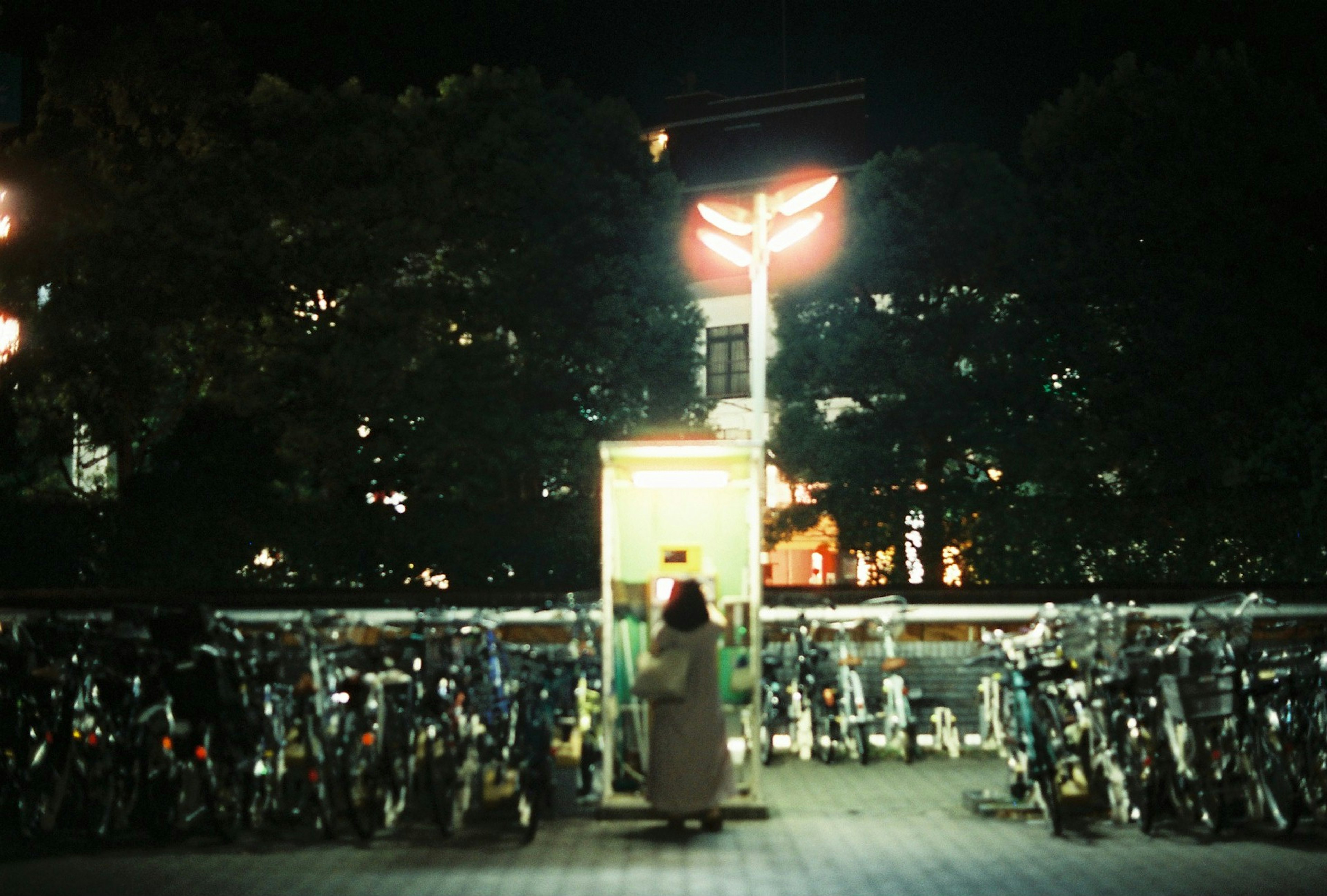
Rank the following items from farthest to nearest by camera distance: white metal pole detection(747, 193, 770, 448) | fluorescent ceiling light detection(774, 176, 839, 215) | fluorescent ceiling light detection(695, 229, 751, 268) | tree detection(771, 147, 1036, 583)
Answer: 1. tree detection(771, 147, 1036, 583)
2. fluorescent ceiling light detection(695, 229, 751, 268)
3. fluorescent ceiling light detection(774, 176, 839, 215)
4. white metal pole detection(747, 193, 770, 448)

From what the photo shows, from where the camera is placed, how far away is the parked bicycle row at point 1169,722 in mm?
9547

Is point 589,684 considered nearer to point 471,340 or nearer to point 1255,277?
point 471,340

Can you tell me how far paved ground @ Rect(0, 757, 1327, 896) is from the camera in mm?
8234

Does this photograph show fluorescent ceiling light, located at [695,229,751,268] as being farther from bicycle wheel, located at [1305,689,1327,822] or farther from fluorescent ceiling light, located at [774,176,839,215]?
bicycle wheel, located at [1305,689,1327,822]

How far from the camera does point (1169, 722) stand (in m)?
9.62

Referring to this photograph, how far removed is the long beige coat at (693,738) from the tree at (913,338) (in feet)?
53.4

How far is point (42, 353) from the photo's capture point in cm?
2584

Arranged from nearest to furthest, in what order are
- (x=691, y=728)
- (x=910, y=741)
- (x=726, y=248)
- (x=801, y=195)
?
(x=691, y=728) → (x=910, y=741) → (x=801, y=195) → (x=726, y=248)

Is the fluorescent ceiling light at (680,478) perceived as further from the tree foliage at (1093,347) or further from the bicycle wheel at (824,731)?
the tree foliage at (1093,347)

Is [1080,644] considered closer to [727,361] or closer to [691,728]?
[691,728]

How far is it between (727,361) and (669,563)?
2868 centimetres

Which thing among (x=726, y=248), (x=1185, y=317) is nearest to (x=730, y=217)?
(x=726, y=248)

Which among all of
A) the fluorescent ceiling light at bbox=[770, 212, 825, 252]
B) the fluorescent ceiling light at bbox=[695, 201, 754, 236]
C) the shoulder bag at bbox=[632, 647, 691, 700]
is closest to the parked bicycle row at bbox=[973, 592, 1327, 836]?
the shoulder bag at bbox=[632, 647, 691, 700]

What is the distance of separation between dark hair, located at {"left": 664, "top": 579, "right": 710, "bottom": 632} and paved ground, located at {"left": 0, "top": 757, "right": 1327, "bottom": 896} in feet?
3.76
